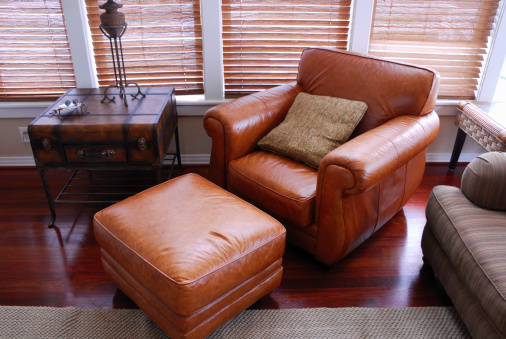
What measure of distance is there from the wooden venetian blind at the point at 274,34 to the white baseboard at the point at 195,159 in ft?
1.76

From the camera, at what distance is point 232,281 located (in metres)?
1.56

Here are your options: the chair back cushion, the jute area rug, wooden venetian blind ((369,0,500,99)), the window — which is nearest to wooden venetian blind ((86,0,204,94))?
the chair back cushion

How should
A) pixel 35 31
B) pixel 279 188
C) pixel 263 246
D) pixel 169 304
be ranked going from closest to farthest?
pixel 169 304 → pixel 263 246 → pixel 279 188 → pixel 35 31

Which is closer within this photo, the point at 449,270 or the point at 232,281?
the point at 232,281

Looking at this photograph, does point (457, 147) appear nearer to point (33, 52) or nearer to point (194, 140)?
point (194, 140)

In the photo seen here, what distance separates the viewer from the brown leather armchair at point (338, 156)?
1.81 meters

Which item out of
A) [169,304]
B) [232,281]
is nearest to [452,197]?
[232,281]

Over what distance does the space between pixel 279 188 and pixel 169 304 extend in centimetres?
76

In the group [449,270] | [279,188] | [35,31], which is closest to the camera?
[449,270]

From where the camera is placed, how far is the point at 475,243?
63.1 inches

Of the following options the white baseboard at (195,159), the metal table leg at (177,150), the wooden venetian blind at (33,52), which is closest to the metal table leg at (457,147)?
the white baseboard at (195,159)

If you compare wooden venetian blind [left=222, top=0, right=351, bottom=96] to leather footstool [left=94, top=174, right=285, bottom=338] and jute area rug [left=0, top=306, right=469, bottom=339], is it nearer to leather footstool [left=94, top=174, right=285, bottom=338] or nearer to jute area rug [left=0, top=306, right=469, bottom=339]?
leather footstool [left=94, top=174, right=285, bottom=338]

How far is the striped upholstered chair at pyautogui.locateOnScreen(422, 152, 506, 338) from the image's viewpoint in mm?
1478

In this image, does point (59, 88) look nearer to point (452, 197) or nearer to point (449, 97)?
point (452, 197)
